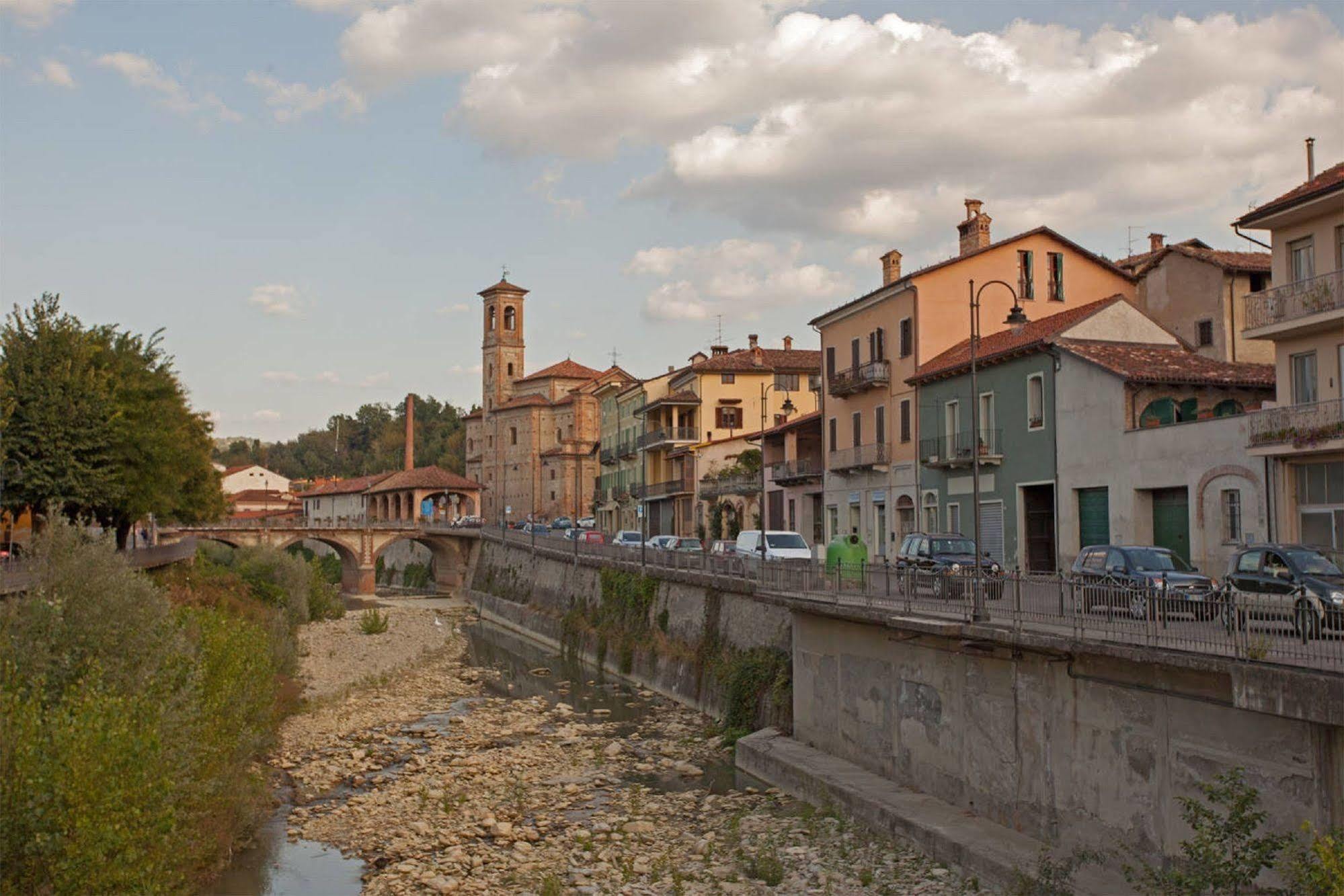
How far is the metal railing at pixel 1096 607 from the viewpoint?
521 inches

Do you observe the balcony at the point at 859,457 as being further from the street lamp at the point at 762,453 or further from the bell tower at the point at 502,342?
the bell tower at the point at 502,342

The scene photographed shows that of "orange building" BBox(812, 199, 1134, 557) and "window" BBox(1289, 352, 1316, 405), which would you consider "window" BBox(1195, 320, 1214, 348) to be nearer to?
"orange building" BBox(812, 199, 1134, 557)

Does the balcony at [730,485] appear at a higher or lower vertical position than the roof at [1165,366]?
lower

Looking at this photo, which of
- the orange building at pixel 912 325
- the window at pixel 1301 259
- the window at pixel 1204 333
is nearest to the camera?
the window at pixel 1301 259

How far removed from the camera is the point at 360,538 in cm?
9362

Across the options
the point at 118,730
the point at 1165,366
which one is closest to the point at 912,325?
the point at 1165,366

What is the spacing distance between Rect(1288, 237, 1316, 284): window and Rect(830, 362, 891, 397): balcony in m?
18.1

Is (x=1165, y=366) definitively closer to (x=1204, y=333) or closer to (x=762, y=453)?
(x=1204, y=333)

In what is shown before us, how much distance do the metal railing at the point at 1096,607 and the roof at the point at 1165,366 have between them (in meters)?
11.0

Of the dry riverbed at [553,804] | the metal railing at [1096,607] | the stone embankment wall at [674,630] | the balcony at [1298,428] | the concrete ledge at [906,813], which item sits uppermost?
the balcony at [1298,428]

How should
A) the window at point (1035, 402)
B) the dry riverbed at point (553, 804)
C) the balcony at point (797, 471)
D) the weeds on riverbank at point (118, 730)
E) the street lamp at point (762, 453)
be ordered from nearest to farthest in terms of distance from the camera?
the weeds on riverbank at point (118, 730) < the dry riverbed at point (553, 804) < the street lamp at point (762, 453) < the window at point (1035, 402) < the balcony at point (797, 471)

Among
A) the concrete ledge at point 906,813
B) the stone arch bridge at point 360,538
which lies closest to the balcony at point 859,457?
the concrete ledge at point 906,813

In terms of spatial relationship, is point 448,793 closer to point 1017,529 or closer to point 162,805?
point 162,805

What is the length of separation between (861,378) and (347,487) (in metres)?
92.0
